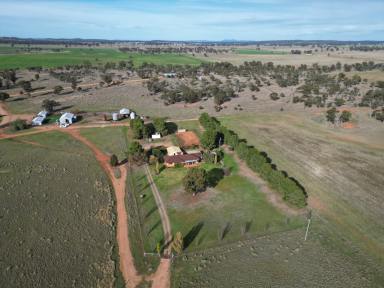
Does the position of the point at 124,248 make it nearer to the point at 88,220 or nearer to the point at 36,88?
the point at 88,220

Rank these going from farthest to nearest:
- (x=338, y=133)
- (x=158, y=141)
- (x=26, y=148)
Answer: (x=338, y=133) → (x=158, y=141) → (x=26, y=148)

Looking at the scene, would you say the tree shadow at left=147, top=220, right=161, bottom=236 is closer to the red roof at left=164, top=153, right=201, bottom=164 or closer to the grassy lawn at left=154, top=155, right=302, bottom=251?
the grassy lawn at left=154, top=155, right=302, bottom=251

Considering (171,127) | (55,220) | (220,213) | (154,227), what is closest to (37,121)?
(171,127)

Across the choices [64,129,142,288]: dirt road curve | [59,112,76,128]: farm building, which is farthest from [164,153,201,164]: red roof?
[59,112,76,128]: farm building

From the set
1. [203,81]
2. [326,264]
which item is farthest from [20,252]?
[203,81]

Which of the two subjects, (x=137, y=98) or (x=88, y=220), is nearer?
(x=88, y=220)

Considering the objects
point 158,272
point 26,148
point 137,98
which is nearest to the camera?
point 158,272

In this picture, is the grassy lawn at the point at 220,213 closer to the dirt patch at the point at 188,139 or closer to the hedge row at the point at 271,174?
the hedge row at the point at 271,174
